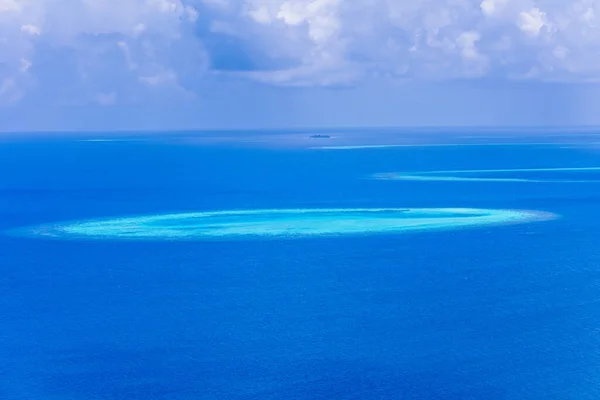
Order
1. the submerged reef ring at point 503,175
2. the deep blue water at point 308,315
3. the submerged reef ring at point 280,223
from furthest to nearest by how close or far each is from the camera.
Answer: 1. the submerged reef ring at point 503,175
2. the submerged reef ring at point 280,223
3. the deep blue water at point 308,315

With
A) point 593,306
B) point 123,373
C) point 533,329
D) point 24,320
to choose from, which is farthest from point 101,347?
point 593,306

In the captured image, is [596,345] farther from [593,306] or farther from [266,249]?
[266,249]

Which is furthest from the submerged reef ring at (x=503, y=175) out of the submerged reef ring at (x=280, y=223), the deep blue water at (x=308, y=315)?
the submerged reef ring at (x=280, y=223)

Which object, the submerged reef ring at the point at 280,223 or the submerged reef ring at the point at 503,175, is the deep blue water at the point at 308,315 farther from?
the submerged reef ring at the point at 503,175

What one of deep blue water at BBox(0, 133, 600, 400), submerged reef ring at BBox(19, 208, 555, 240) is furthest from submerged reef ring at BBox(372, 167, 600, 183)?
submerged reef ring at BBox(19, 208, 555, 240)

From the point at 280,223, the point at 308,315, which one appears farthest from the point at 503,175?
the point at 308,315

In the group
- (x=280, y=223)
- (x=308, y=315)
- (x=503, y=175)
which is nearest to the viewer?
(x=308, y=315)

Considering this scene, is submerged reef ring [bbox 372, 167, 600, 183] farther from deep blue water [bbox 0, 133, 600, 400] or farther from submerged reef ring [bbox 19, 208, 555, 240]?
submerged reef ring [bbox 19, 208, 555, 240]

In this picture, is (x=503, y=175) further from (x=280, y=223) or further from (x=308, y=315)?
(x=308, y=315)
